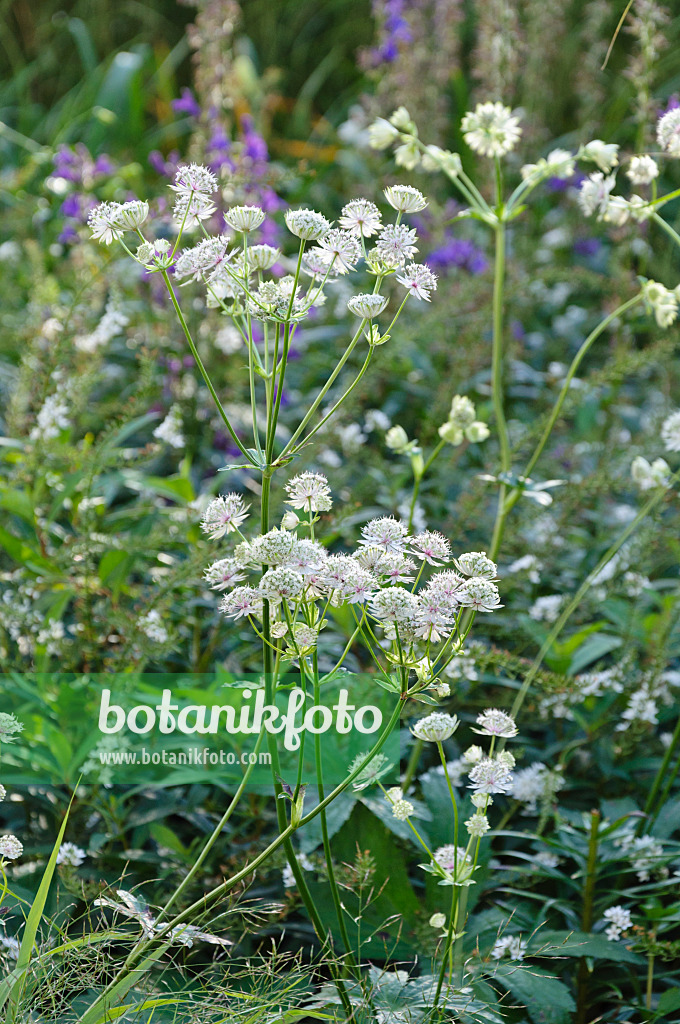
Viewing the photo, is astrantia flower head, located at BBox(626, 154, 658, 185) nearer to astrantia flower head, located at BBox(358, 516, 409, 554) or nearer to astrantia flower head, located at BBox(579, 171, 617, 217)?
astrantia flower head, located at BBox(579, 171, 617, 217)

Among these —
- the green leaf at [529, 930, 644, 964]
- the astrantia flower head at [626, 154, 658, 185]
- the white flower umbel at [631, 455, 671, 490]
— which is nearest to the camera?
the green leaf at [529, 930, 644, 964]

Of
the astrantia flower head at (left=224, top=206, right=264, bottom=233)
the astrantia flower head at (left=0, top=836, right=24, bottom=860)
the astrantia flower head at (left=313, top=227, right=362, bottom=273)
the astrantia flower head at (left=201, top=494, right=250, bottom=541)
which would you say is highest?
the astrantia flower head at (left=224, top=206, right=264, bottom=233)

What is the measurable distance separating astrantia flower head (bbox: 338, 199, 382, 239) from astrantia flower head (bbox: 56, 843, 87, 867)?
103 centimetres

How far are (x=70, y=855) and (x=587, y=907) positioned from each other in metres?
0.82

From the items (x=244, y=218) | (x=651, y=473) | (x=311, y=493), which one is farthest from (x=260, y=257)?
(x=651, y=473)

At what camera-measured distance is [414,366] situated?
3.10 metres

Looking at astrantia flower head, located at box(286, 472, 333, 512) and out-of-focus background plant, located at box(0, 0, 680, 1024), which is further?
out-of-focus background plant, located at box(0, 0, 680, 1024)

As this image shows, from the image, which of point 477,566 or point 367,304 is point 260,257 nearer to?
point 367,304

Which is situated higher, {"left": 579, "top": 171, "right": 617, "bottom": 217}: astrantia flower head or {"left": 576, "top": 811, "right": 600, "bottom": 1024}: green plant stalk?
{"left": 579, "top": 171, "right": 617, "bottom": 217}: astrantia flower head

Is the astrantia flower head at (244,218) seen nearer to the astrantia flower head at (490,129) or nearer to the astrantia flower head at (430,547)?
the astrantia flower head at (430,547)

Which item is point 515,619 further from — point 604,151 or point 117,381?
point 117,381

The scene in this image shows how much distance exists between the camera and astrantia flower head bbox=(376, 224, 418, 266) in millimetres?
1093

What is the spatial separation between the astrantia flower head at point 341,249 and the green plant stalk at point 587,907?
886 millimetres

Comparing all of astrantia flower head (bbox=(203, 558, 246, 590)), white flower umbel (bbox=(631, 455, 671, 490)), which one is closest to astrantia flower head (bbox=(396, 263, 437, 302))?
astrantia flower head (bbox=(203, 558, 246, 590))
